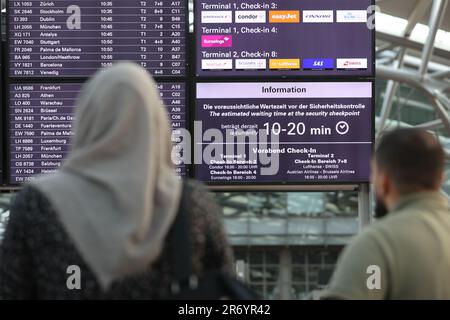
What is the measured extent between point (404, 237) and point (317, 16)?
4.97 meters

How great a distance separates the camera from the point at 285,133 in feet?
23.4

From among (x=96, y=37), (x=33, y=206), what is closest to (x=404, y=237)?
(x=33, y=206)

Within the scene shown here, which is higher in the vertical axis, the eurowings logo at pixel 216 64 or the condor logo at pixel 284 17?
the condor logo at pixel 284 17

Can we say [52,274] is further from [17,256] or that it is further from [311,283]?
[311,283]

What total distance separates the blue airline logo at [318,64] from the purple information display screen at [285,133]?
0.12 m

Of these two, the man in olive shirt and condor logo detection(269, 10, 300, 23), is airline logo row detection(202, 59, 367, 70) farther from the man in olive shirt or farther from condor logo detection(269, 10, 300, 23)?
the man in olive shirt

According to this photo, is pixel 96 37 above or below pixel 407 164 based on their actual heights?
above

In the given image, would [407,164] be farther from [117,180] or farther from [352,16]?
[352,16]

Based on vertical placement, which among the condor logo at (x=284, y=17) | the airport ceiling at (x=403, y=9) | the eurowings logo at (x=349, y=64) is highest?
the airport ceiling at (x=403, y=9)

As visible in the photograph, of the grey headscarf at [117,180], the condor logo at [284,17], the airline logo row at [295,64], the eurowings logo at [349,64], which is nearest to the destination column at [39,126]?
the airline logo row at [295,64]

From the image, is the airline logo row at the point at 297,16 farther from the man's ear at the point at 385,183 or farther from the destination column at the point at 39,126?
the man's ear at the point at 385,183

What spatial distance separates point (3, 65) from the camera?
7.29 meters

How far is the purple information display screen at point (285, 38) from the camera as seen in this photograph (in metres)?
7.18

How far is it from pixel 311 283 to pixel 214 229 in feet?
102
